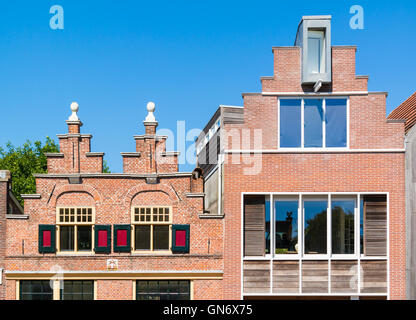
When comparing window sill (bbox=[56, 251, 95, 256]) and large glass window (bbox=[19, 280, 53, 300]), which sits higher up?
window sill (bbox=[56, 251, 95, 256])

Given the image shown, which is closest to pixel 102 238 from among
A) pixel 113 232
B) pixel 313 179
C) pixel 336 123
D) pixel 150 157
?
pixel 113 232

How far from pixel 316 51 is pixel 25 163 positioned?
121 feet

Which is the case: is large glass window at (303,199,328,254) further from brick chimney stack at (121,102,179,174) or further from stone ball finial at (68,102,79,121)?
stone ball finial at (68,102,79,121)

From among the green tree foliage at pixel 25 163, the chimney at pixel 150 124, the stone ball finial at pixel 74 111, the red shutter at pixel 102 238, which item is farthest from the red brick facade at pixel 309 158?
the green tree foliage at pixel 25 163

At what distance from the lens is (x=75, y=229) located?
23.9 m

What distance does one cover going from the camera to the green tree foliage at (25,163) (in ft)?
172

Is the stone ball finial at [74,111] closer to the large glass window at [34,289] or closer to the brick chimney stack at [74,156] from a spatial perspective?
the brick chimney stack at [74,156]

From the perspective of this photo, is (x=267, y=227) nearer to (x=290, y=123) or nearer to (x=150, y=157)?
(x=290, y=123)

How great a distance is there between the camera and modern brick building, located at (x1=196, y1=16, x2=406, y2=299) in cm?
2302

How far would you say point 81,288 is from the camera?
23656 mm

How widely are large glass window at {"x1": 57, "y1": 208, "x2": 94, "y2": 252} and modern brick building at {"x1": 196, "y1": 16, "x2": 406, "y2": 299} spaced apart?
17.0 feet

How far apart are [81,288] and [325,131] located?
1076cm

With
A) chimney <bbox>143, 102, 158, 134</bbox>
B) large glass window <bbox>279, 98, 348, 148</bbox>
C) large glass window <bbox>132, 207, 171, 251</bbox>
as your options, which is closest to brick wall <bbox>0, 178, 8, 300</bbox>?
large glass window <bbox>132, 207, 171, 251</bbox>
